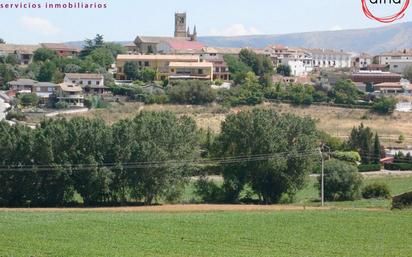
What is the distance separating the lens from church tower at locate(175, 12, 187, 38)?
146m

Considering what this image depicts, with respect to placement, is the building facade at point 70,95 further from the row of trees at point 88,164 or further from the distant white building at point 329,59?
the distant white building at point 329,59

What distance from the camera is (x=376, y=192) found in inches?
1762

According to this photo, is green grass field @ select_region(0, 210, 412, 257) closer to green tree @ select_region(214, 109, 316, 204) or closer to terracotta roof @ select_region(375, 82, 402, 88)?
green tree @ select_region(214, 109, 316, 204)

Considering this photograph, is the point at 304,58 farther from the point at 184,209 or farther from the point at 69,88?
the point at 184,209

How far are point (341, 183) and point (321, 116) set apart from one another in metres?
37.6

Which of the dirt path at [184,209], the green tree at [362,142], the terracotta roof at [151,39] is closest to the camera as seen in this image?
the dirt path at [184,209]

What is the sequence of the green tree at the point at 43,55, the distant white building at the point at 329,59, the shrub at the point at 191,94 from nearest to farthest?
the shrub at the point at 191,94
the green tree at the point at 43,55
the distant white building at the point at 329,59

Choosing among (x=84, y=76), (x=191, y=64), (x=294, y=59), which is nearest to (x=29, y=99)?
(x=84, y=76)

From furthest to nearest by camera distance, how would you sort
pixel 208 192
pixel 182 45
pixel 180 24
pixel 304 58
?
1. pixel 180 24
2. pixel 182 45
3. pixel 304 58
4. pixel 208 192

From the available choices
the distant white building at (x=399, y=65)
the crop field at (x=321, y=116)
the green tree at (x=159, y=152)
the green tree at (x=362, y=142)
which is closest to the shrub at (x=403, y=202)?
the green tree at (x=159, y=152)

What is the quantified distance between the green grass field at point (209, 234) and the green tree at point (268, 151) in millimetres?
7851

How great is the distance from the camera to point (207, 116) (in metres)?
79.1

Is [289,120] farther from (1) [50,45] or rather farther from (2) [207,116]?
(1) [50,45]

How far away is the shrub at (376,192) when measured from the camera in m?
44.7
